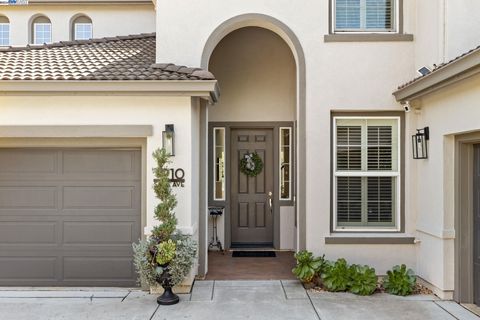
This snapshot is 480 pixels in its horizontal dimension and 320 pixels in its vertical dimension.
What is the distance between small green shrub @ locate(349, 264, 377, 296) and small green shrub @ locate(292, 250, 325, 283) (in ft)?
1.59

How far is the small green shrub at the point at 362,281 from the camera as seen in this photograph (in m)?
6.38

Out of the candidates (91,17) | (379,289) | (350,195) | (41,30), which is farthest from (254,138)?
(41,30)

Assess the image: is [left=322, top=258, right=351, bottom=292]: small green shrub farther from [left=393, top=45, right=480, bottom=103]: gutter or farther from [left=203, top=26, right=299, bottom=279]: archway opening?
[left=393, top=45, right=480, bottom=103]: gutter

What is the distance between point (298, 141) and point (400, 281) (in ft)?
8.99

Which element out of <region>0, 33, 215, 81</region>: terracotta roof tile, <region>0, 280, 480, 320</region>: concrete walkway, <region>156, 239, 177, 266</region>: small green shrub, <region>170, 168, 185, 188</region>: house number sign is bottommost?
<region>0, 280, 480, 320</region>: concrete walkway

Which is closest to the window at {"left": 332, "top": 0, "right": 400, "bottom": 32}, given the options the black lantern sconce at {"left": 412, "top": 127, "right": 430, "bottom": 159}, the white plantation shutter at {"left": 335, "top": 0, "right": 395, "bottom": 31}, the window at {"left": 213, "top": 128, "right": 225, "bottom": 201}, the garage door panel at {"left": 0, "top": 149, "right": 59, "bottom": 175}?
the white plantation shutter at {"left": 335, "top": 0, "right": 395, "bottom": 31}

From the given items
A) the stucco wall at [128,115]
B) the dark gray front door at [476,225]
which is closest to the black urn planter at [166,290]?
the stucco wall at [128,115]

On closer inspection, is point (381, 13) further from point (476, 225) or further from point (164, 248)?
point (164, 248)

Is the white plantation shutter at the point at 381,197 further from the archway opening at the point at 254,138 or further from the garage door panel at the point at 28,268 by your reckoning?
the garage door panel at the point at 28,268

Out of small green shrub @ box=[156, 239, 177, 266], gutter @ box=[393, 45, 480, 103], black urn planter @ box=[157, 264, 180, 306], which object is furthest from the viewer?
black urn planter @ box=[157, 264, 180, 306]

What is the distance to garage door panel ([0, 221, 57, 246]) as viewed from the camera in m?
6.75

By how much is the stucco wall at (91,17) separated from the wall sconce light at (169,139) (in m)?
5.62

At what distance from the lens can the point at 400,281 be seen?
21.1ft

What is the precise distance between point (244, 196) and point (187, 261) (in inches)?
137
